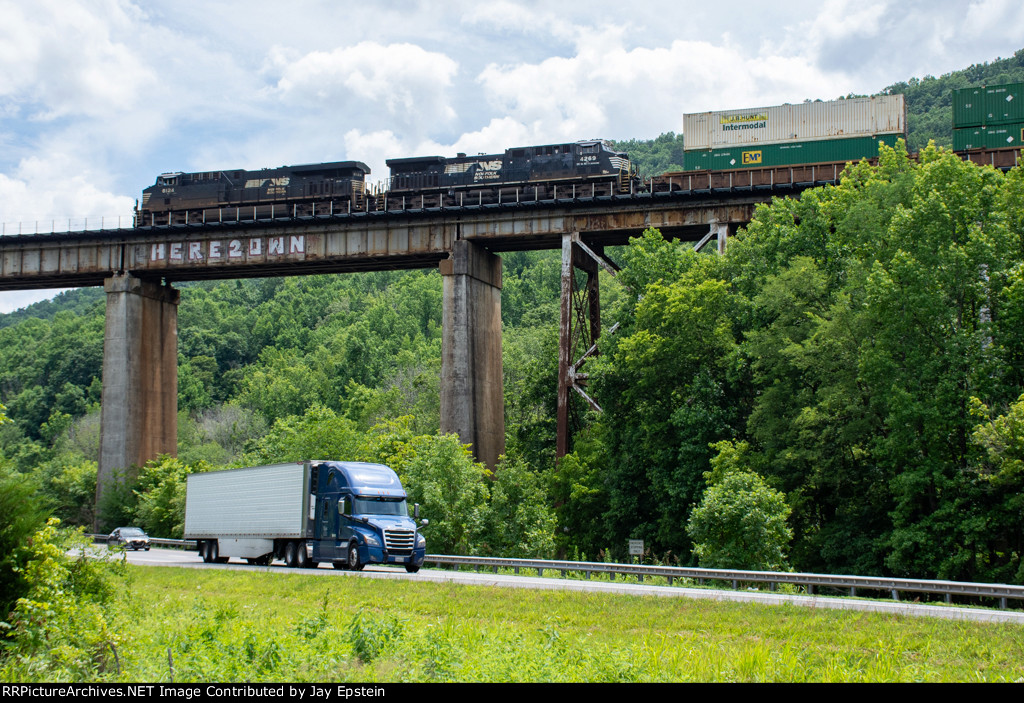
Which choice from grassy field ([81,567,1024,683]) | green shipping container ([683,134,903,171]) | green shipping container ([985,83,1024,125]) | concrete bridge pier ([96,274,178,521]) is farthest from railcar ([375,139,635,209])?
grassy field ([81,567,1024,683])

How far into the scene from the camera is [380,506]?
3083 cm

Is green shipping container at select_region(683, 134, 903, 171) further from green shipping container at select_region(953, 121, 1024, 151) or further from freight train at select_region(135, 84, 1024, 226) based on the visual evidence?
green shipping container at select_region(953, 121, 1024, 151)

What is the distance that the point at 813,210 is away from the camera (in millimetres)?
41188

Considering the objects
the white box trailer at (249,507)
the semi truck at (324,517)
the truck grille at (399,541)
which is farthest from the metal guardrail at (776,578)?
the white box trailer at (249,507)

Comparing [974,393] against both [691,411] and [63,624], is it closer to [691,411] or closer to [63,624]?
[691,411]

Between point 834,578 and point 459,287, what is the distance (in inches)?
1093

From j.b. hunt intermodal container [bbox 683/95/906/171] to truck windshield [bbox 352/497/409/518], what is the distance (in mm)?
26593

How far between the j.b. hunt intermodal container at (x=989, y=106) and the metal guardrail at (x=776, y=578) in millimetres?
27049

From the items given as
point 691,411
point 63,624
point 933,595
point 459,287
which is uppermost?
point 459,287

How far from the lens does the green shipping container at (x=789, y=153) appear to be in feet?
156

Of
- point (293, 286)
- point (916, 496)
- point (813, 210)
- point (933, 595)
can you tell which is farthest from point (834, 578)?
point (293, 286)

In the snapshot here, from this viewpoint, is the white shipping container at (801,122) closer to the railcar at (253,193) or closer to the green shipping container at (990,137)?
the green shipping container at (990,137)

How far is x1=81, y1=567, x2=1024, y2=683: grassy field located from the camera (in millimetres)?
13344

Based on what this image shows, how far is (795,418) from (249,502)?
1977 centimetres
